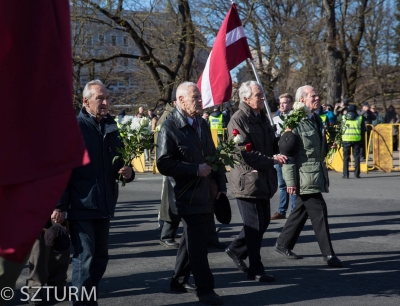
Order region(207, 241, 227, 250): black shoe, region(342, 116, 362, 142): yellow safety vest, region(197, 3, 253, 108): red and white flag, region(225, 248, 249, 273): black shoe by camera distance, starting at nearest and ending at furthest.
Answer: region(225, 248, 249, 273): black shoe, region(207, 241, 227, 250): black shoe, region(197, 3, 253, 108): red and white flag, region(342, 116, 362, 142): yellow safety vest

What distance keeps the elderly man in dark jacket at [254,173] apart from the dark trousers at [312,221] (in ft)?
2.48

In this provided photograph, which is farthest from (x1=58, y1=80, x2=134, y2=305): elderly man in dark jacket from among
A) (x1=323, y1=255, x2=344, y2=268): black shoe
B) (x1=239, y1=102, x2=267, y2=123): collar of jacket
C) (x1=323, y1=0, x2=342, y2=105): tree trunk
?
(x1=323, y1=0, x2=342, y2=105): tree trunk

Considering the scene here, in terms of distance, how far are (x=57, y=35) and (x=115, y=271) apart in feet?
17.8

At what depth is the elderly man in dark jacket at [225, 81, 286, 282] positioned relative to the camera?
7.07 meters

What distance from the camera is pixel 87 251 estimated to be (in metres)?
5.55

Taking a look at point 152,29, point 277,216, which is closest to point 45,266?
point 277,216

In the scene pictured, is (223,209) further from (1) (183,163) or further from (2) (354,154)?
(2) (354,154)

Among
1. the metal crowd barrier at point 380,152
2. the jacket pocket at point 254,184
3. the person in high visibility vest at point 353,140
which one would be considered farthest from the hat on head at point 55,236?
the metal crowd barrier at point 380,152

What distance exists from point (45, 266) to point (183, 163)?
4.95 feet

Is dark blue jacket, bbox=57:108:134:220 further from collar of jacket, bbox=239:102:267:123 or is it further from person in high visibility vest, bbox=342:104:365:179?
person in high visibility vest, bbox=342:104:365:179

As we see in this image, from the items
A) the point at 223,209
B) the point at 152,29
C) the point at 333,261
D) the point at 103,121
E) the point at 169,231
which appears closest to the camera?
the point at 103,121

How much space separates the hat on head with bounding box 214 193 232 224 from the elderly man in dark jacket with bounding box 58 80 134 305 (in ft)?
4.16

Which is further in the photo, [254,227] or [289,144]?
[289,144]

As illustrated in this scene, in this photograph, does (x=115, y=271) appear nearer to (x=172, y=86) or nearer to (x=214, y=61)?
(x=214, y=61)
